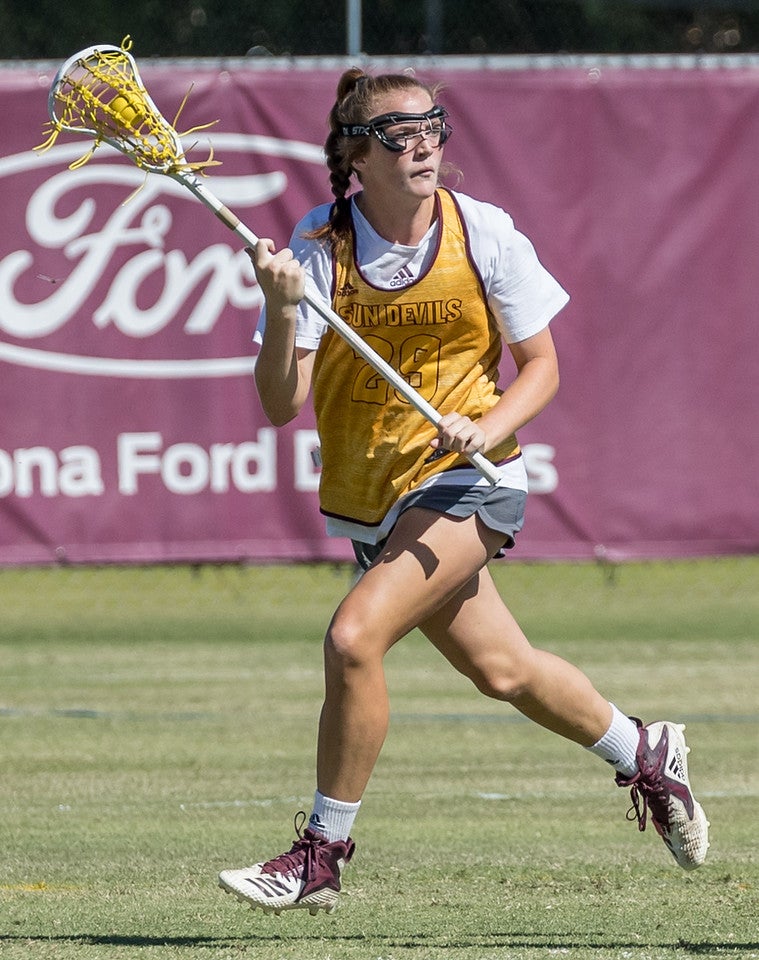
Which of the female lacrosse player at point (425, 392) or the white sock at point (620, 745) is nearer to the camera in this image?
the female lacrosse player at point (425, 392)

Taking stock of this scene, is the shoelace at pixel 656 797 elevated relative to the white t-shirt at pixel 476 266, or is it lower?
lower

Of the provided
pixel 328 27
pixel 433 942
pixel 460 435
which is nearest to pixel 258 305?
pixel 328 27

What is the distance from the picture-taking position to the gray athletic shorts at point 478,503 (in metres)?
4.59

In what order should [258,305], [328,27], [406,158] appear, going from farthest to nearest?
[328,27] < [258,305] < [406,158]

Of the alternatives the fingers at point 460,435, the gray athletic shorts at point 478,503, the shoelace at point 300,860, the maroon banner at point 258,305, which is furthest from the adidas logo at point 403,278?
the maroon banner at point 258,305

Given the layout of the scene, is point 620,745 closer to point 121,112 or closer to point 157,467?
point 121,112

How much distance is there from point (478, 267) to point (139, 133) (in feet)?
2.99

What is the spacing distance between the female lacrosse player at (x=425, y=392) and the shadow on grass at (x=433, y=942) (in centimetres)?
24

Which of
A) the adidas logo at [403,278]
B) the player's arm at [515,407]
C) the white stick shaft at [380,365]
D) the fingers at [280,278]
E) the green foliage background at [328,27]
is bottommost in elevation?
the green foliage background at [328,27]

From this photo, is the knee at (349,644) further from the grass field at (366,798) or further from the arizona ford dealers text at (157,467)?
the arizona ford dealers text at (157,467)

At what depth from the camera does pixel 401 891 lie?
16.5ft

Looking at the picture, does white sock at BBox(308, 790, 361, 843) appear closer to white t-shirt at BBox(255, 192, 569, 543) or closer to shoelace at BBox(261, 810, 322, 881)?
shoelace at BBox(261, 810, 322, 881)

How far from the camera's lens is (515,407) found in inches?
181

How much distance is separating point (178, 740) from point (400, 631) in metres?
3.33
